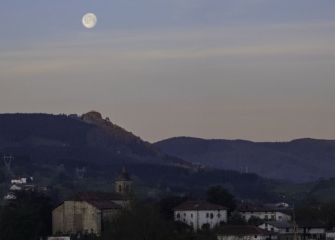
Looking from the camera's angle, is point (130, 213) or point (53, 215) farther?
point (53, 215)

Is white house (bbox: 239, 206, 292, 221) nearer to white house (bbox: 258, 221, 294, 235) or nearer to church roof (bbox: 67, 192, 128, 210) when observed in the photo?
white house (bbox: 258, 221, 294, 235)

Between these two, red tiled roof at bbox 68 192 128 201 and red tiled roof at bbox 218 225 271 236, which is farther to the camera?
red tiled roof at bbox 68 192 128 201

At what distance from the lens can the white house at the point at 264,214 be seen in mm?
95500

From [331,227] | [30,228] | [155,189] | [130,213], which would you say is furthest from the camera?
[155,189]

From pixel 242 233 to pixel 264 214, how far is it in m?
16.8

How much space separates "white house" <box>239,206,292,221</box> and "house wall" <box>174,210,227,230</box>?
5.49 meters

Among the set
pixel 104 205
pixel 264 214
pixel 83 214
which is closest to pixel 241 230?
pixel 104 205

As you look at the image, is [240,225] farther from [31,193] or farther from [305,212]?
[31,193]

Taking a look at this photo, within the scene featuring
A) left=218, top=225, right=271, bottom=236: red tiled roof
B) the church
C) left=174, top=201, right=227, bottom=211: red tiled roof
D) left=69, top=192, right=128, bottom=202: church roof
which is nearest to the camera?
left=218, top=225, right=271, bottom=236: red tiled roof

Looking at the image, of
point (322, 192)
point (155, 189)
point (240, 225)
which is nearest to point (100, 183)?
point (155, 189)

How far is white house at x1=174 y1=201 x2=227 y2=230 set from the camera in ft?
289

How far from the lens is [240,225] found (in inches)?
3381

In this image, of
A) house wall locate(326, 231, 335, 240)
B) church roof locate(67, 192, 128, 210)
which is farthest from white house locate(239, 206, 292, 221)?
church roof locate(67, 192, 128, 210)

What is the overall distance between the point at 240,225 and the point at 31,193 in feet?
58.6
